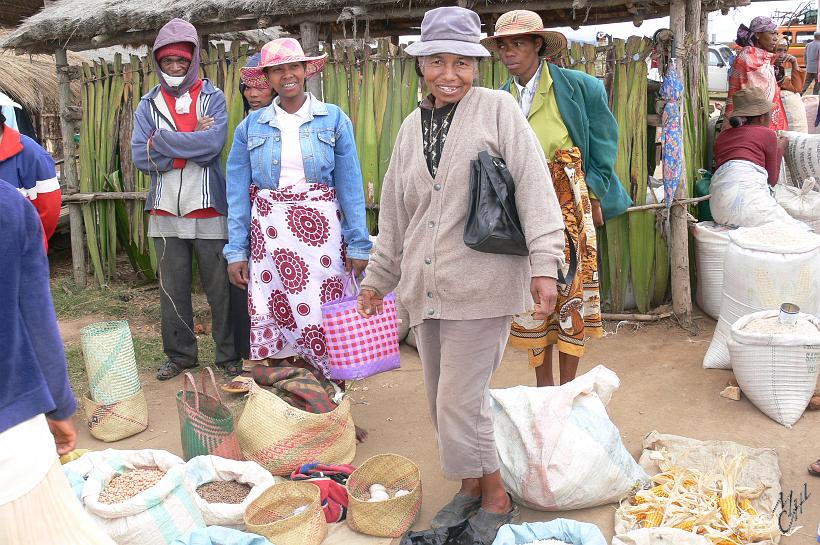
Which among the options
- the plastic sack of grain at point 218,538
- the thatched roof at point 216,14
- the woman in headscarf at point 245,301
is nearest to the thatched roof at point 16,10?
the thatched roof at point 216,14

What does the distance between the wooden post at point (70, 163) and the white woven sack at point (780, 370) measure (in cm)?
567

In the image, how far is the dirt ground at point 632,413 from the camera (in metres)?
3.50

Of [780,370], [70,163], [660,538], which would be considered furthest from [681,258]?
[70,163]

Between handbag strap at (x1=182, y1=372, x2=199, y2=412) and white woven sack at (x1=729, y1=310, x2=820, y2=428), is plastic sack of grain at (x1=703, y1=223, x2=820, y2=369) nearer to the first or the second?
white woven sack at (x1=729, y1=310, x2=820, y2=428)

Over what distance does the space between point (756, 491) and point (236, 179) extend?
2847mm

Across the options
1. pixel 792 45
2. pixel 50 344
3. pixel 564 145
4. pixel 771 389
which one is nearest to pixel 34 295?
pixel 50 344

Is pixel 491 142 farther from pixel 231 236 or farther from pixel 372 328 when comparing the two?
pixel 231 236

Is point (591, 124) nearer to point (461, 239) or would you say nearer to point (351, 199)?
point (351, 199)

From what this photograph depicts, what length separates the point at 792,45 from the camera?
63.5 ft

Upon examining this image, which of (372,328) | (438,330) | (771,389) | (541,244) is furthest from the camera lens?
(771,389)

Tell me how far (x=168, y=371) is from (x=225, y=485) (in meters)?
1.86

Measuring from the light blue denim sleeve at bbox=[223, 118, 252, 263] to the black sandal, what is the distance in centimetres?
125

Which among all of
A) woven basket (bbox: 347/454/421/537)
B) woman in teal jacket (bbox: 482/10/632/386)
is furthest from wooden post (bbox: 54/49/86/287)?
woven basket (bbox: 347/454/421/537)

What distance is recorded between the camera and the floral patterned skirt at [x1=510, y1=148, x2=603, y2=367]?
3.81 metres
